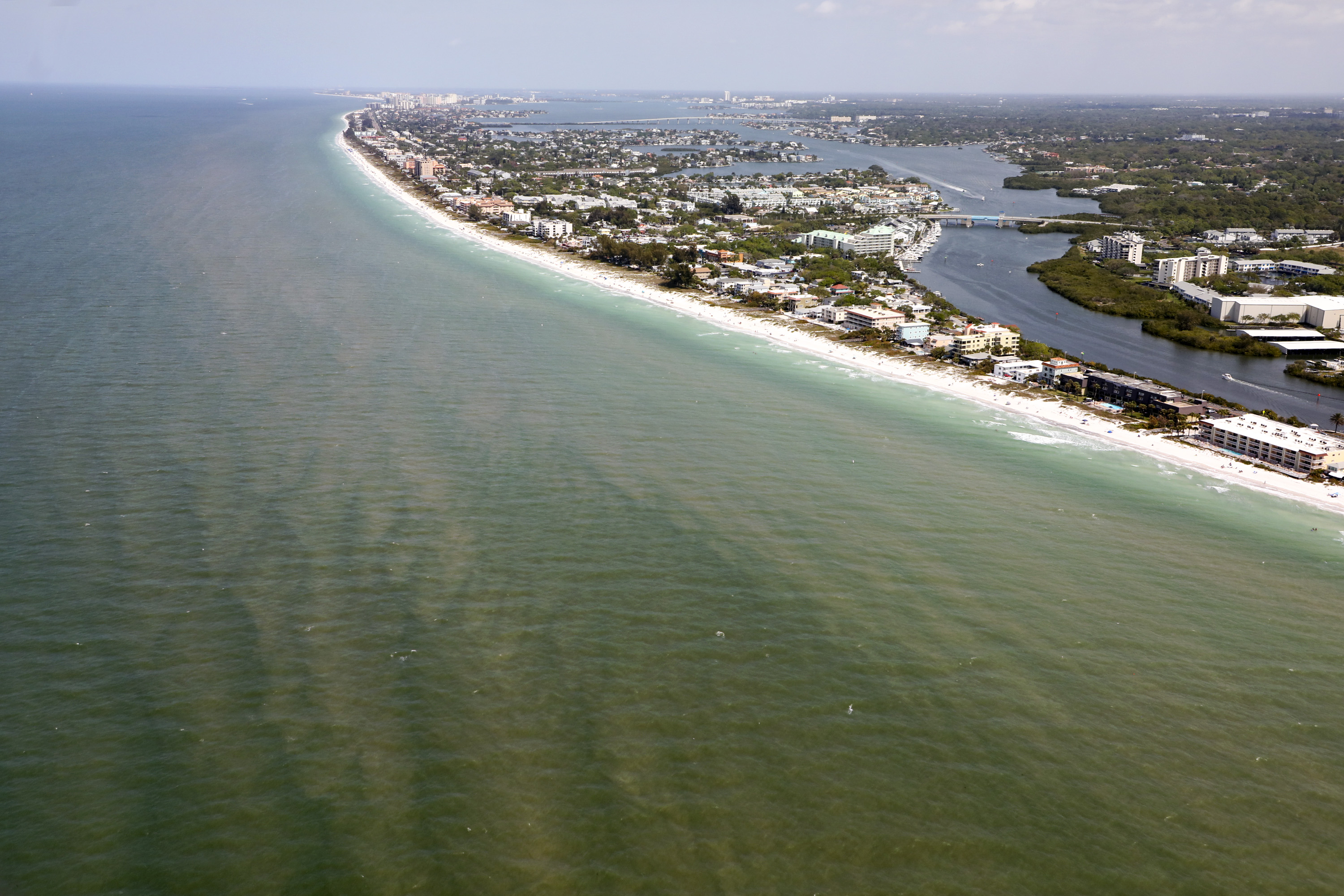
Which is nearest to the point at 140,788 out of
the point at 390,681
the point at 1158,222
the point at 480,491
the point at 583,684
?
the point at 390,681

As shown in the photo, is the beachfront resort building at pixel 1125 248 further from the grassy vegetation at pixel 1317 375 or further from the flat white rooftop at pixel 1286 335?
the grassy vegetation at pixel 1317 375

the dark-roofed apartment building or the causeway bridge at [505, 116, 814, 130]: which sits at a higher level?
the causeway bridge at [505, 116, 814, 130]

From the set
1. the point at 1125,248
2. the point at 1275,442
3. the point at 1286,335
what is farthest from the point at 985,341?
the point at 1125,248

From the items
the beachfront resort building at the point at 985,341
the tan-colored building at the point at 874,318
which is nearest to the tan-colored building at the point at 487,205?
the tan-colored building at the point at 874,318

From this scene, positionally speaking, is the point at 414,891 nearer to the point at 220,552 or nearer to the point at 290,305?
the point at 220,552

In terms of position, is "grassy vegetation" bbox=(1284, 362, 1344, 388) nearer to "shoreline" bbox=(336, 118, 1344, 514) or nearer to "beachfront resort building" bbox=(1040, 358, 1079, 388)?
"beachfront resort building" bbox=(1040, 358, 1079, 388)

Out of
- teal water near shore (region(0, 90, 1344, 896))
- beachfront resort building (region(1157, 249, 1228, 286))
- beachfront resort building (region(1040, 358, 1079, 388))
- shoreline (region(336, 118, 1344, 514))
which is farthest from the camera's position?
beachfront resort building (region(1157, 249, 1228, 286))

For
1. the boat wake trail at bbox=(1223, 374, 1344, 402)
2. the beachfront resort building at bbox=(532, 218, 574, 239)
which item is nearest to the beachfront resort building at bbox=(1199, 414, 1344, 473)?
the boat wake trail at bbox=(1223, 374, 1344, 402)
